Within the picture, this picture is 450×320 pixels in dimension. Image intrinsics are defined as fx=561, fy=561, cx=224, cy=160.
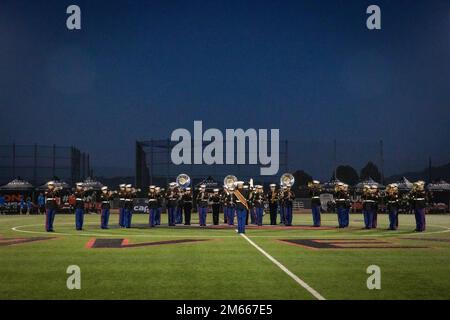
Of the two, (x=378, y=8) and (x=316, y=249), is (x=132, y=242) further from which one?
(x=378, y=8)

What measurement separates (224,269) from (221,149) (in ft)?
108

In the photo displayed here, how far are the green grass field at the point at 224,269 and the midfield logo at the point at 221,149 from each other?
25779 mm

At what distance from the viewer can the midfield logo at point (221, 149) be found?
43.1m

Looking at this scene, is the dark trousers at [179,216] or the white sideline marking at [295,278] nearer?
the white sideline marking at [295,278]

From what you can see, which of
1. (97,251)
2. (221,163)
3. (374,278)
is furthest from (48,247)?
(221,163)

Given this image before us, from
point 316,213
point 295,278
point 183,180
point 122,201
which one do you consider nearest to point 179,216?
Result: point 122,201

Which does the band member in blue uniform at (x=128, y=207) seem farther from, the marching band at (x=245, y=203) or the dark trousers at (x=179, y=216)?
the dark trousers at (x=179, y=216)

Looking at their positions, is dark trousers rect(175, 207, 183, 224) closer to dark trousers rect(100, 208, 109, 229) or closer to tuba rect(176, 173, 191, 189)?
dark trousers rect(100, 208, 109, 229)

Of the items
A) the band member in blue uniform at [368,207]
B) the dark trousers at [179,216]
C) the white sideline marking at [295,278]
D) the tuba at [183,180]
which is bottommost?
the dark trousers at [179,216]

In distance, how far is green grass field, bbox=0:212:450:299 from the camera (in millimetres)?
8515

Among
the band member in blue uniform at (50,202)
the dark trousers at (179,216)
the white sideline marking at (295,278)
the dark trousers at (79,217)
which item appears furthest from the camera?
the dark trousers at (179,216)

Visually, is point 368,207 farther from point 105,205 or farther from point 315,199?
point 105,205

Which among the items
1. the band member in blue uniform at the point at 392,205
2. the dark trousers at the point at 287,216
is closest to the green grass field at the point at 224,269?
the band member in blue uniform at the point at 392,205

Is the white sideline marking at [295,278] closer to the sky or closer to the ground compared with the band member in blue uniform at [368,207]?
closer to the ground
